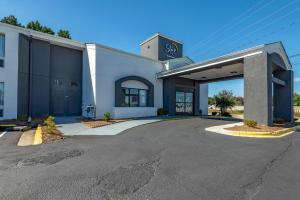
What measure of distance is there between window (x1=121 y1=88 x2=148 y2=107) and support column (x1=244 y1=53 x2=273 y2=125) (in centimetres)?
1149

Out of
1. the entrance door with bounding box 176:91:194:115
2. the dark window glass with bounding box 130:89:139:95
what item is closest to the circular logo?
the entrance door with bounding box 176:91:194:115

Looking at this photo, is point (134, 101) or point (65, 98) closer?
point (65, 98)

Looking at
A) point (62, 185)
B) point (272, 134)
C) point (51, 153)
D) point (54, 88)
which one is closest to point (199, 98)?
point (272, 134)

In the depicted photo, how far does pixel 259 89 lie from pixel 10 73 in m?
19.7

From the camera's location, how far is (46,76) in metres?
18.0

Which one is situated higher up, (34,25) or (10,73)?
(34,25)

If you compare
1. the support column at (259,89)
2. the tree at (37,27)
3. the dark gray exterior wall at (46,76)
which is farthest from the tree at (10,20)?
the support column at (259,89)

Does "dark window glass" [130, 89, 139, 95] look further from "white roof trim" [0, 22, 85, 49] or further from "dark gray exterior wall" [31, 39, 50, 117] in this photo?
"dark gray exterior wall" [31, 39, 50, 117]

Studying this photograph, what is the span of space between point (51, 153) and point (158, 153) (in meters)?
3.77

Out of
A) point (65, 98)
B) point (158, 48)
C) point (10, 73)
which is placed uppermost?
point (158, 48)

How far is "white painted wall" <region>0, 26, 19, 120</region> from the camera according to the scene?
15664 mm

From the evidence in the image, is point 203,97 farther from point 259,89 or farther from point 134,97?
Result: point 259,89

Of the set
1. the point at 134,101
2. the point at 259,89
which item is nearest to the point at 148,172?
the point at 259,89

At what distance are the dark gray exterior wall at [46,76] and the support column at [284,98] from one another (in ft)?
65.8
